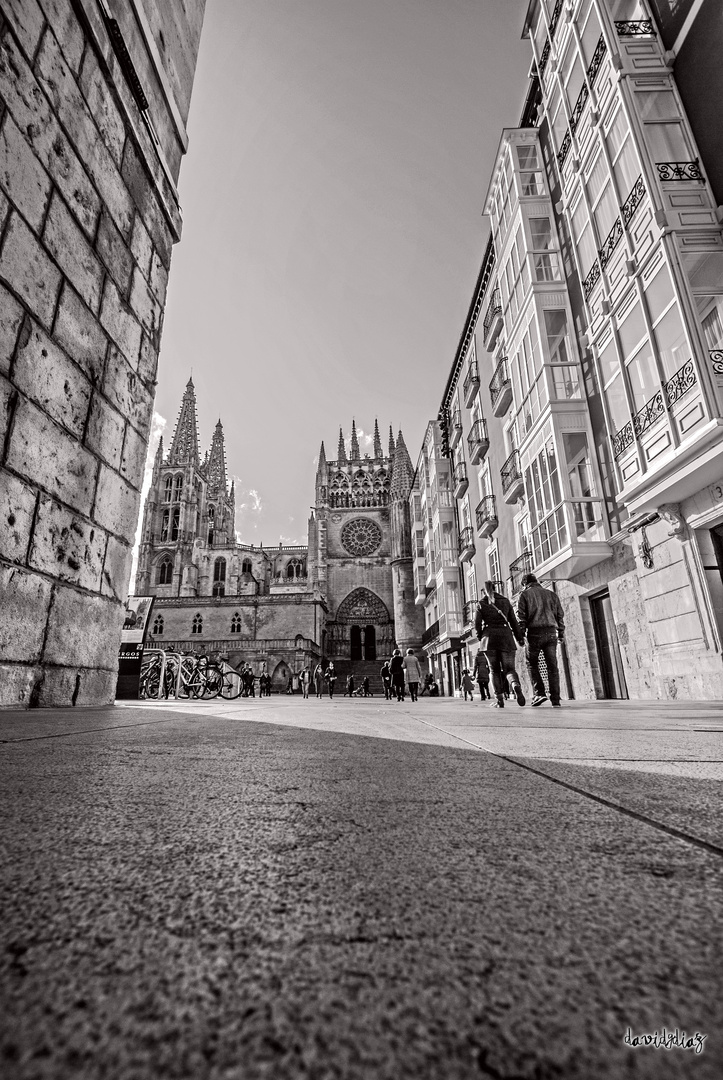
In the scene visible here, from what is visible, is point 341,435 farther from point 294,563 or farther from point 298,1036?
point 298,1036

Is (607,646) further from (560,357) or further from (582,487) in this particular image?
(560,357)

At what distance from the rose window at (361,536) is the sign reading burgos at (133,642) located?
36.8m

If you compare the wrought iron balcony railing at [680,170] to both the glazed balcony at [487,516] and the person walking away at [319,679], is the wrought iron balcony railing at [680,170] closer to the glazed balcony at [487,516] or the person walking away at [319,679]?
the glazed balcony at [487,516]

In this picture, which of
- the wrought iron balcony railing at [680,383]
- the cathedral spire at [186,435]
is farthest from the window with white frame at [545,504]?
the cathedral spire at [186,435]

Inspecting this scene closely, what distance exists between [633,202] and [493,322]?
→ 7.71 m

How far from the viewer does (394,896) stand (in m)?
0.51

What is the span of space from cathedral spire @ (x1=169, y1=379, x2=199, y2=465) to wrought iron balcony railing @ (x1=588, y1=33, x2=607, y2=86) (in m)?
47.9

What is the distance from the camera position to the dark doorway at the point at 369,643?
43438 mm

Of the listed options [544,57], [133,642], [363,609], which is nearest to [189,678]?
[133,642]

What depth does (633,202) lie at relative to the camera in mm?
8961

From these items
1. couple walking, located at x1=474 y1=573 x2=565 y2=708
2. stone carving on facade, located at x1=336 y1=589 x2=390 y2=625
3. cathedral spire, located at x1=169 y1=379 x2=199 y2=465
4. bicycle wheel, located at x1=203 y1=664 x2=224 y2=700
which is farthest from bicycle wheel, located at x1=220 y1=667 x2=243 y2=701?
cathedral spire, located at x1=169 y1=379 x2=199 y2=465

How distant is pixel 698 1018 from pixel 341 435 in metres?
66.9

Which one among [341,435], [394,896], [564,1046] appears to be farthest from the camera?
[341,435]

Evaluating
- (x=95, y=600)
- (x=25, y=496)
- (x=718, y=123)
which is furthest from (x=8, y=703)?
(x=718, y=123)
